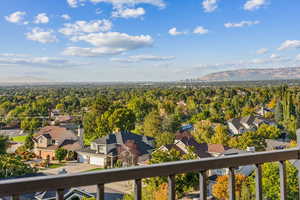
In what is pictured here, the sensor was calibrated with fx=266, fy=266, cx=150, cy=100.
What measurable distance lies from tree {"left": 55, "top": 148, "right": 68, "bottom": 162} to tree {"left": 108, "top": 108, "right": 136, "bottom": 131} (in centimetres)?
668

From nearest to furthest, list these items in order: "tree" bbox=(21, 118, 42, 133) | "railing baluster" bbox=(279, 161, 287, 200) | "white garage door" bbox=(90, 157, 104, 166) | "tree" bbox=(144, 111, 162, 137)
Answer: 1. "railing baluster" bbox=(279, 161, 287, 200)
2. "white garage door" bbox=(90, 157, 104, 166)
3. "tree" bbox=(144, 111, 162, 137)
4. "tree" bbox=(21, 118, 42, 133)

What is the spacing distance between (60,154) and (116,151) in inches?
157

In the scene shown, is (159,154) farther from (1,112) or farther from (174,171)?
(1,112)

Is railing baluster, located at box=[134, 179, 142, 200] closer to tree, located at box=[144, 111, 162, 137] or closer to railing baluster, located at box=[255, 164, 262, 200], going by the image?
railing baluster, located at box=[255, 164, 262, 200]

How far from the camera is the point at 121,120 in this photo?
25750mm

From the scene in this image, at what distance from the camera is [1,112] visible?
3866 cm

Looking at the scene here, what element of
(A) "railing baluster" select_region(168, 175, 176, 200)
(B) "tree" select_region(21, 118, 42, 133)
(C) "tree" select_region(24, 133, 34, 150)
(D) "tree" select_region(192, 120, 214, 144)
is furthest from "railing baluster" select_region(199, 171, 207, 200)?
(B) "tree" select_region(21, 118, 42, 133)

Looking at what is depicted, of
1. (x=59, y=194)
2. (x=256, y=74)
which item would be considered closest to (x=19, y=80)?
(x=256, y=74)

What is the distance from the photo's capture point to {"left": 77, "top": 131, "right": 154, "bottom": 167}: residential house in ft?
56.7

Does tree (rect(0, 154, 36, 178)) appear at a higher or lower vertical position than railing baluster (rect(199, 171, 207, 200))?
lower

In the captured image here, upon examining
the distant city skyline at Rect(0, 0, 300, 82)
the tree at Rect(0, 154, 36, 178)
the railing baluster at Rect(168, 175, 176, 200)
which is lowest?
the tree at Rect(0, 154, 36, 178)

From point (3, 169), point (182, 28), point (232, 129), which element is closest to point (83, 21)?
point (182, 28)

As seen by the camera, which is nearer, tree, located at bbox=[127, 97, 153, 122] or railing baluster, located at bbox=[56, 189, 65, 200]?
railing baluster, located at bbox=[56, 189, 65, 200]

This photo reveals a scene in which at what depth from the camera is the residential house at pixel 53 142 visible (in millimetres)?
20375
